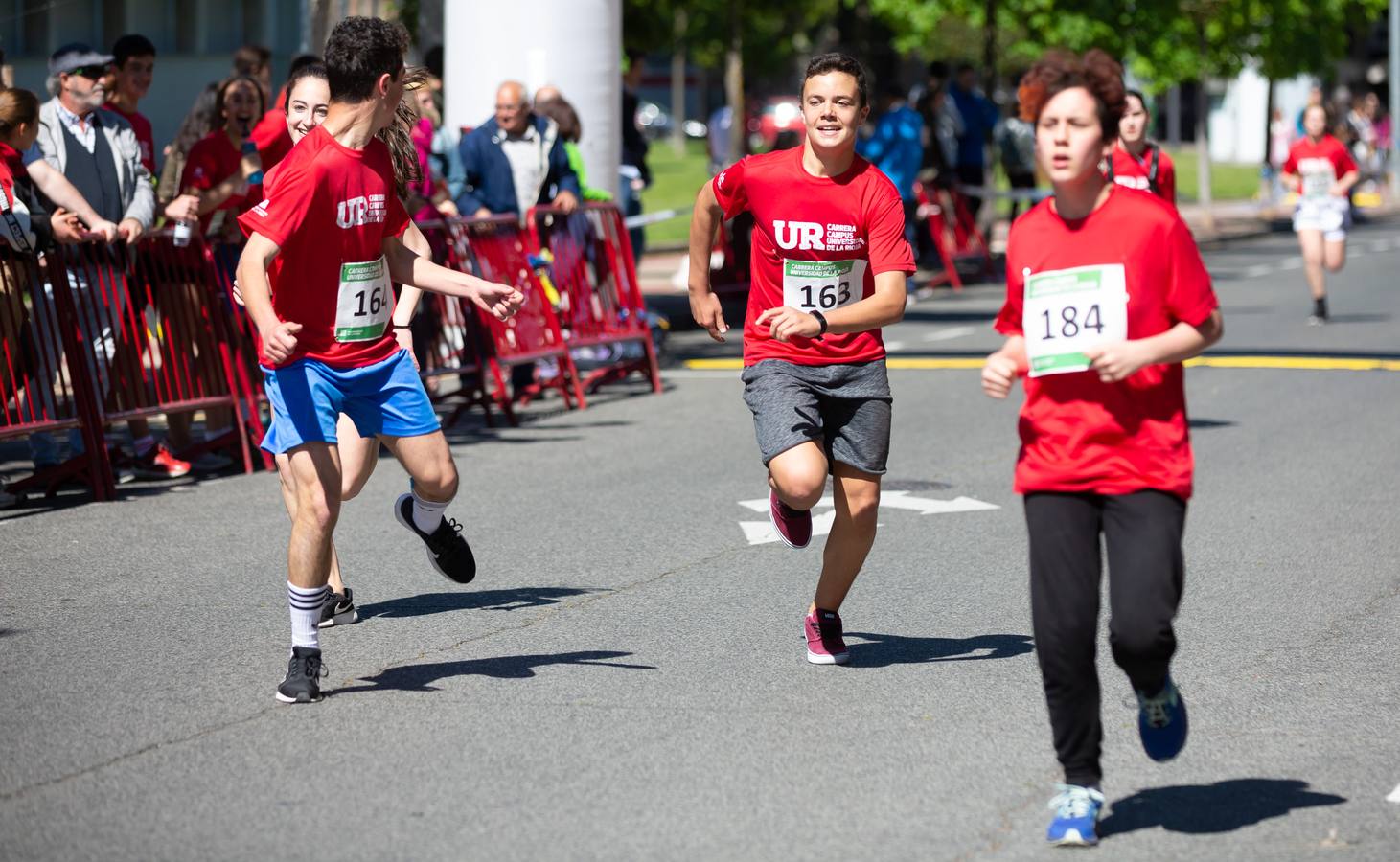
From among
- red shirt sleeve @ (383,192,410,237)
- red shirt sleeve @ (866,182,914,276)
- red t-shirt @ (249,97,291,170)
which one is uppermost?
red t-shirt @ (249,97,291,170)

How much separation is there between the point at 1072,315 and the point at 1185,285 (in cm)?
26

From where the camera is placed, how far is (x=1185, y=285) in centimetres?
445

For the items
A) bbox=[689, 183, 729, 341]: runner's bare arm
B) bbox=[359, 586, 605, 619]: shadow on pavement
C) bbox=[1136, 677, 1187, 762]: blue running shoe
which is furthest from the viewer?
bbox=[359, 586, 605, 619]: shadow on pavement

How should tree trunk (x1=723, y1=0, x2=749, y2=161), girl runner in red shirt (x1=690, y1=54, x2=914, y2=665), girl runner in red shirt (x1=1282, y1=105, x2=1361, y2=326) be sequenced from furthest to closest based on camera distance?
tree trunk (x1=723, y1=0, x2=749, y2=161) < girl runner in red shirt (x1=1282, y1=105, x2=1361, y2=326) < girl runner in red shirt (x1=690, y1=54, x2=914, y2=665)

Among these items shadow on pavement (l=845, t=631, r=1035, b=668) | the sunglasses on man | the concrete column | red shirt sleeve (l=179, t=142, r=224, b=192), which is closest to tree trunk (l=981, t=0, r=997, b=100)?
the concrete column

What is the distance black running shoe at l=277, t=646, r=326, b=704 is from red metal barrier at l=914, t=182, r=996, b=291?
1543 centimetres

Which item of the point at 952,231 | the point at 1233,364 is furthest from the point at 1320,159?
the point at 952,231

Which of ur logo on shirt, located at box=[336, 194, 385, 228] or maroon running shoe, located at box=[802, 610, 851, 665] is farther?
maroon running shoe, located at box=[802, 610, 851, 665]

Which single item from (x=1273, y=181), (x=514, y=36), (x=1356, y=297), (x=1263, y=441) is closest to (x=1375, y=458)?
(x=1263, y=441)

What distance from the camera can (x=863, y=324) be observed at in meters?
5.79

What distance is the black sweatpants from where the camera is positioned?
443 cm

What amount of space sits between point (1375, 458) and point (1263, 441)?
0.73 metres

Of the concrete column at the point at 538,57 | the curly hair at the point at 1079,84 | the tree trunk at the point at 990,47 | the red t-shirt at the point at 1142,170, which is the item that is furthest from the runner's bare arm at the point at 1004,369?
the tree trunk at the point at 990,47

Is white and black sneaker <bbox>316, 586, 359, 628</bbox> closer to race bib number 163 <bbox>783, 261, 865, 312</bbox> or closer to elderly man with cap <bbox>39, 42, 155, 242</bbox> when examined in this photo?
race bib number 163 <bbox>783, 261, 865, 312</bbox>
